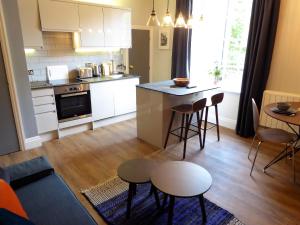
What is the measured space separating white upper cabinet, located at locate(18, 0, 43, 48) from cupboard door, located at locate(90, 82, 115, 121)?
110 cm

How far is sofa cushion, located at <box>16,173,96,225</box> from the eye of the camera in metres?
1.51

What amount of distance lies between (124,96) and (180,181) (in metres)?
2.92

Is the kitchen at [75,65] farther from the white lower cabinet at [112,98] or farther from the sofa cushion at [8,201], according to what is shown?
the sofa cushion at [8,201]

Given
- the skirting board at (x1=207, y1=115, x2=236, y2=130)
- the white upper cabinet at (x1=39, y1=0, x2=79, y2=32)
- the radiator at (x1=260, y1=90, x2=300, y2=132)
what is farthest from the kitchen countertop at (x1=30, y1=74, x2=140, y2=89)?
the radiator at (x1=260, y1=90, x2=300, y2=132)

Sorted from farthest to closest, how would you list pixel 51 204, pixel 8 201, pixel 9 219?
pixel 51 204 → pixel 8 201 → pixel 9 219

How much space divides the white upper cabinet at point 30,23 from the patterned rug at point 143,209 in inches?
97.2

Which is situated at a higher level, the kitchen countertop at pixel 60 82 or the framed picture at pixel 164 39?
the framed picture at pixel 164 39

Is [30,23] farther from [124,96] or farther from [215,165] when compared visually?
[215,165]

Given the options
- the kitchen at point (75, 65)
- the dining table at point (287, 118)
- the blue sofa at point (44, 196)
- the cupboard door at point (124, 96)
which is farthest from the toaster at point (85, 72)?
the dining table at point (287, 118)

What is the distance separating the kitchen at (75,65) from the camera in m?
3.49

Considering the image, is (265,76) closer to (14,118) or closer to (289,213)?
(289,213)

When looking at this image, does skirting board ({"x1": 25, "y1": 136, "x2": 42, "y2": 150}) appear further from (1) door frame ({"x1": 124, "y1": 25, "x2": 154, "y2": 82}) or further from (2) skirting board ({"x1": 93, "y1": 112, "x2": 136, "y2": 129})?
(1) door frame ({"x1": 124, "y1": 25, "x2": 154, "y2": 82})

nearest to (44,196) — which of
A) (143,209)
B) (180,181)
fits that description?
(143,209)

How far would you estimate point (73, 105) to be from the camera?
3.87 metres
